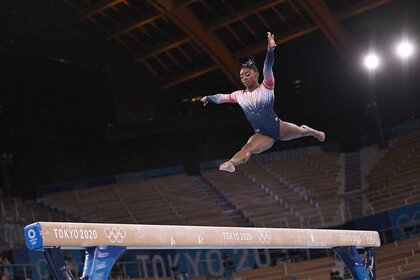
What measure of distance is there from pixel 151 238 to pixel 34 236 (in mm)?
1294

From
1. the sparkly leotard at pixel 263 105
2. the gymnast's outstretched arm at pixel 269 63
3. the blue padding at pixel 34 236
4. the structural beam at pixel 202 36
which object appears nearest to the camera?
the blue padding at pixel 34 236

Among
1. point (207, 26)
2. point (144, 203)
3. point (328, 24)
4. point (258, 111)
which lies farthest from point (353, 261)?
point (207, 26)

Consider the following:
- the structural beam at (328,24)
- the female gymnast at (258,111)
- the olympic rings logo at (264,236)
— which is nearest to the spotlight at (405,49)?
the structural beam at (328,24)

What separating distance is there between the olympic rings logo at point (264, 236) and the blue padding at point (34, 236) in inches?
110

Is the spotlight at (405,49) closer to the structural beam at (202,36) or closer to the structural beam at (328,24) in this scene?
the structural beam at (328,24)

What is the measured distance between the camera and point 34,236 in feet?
20.8

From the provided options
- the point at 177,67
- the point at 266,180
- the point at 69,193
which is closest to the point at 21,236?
the point at 69,193

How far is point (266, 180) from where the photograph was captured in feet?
82.8

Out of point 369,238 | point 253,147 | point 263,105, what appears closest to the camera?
point 263,105

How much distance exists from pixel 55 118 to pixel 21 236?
6028mm

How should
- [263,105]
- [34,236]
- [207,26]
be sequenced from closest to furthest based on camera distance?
[34,236]
[263,105]
[207,26]

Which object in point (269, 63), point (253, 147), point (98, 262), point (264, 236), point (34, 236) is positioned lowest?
point (98, 262)

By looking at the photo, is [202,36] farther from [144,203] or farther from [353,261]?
[353,261]

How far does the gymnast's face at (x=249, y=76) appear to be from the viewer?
820 centimetres
